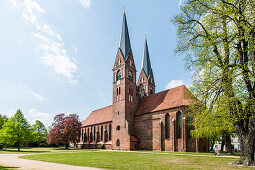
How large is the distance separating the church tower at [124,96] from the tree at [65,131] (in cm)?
1136

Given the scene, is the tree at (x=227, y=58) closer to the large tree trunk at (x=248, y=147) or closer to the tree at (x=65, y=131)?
the large tree trunk at (x=248, y=147)

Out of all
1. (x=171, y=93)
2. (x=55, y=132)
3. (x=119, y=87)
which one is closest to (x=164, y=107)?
(x=171, y=93)

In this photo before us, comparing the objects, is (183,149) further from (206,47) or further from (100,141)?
(100,141)

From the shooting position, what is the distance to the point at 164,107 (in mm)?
30688

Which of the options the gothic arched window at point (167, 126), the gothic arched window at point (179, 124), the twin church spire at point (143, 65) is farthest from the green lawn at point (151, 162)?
the twin church spire at point (143, 65)

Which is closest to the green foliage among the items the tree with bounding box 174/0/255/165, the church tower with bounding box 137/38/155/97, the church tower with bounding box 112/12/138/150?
the tree with bounding box 174/0/255/165

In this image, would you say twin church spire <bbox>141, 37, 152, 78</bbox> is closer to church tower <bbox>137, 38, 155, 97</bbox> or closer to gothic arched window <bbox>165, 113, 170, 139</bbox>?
church tower <bbox>137, 38, 155, 97</bbox>

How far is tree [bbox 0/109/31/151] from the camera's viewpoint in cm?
3197

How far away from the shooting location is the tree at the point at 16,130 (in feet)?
105

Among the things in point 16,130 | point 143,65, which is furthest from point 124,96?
point 16,130

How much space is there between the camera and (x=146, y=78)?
149 ft

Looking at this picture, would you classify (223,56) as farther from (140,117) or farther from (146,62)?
(146,62)

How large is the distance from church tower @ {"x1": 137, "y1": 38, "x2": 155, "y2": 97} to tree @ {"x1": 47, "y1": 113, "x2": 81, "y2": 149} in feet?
57.4

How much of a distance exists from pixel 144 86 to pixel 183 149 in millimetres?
21938
